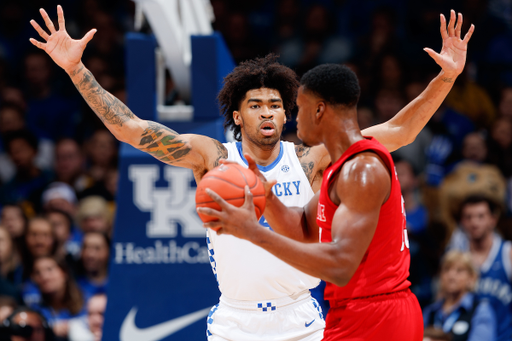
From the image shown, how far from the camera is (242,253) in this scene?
4195mm

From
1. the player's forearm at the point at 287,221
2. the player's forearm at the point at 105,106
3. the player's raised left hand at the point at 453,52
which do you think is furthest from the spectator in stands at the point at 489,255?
the player's forearm at the point at 105,106

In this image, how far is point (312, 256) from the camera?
2.79 meters

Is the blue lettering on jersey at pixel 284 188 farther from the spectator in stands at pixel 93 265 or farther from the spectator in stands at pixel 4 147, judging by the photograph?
the spectator in stands at pixel 4 147

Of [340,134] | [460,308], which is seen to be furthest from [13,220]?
[340,134]

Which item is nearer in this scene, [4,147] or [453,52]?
[453,52]

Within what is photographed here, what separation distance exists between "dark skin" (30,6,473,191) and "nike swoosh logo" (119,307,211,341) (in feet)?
5.10

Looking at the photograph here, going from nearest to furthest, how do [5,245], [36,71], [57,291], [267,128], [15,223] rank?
[267,128] < [57,291] < [5,245] < [15,223] < [36,71]

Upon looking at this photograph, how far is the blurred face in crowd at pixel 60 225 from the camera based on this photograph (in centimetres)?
745

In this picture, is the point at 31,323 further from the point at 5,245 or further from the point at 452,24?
the point at 452,24

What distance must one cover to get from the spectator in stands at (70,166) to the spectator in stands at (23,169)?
0.80 ft

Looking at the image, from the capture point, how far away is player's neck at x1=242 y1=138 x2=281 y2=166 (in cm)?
441

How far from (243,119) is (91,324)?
3109 millimetres

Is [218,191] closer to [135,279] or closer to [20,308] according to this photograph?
[135,279]

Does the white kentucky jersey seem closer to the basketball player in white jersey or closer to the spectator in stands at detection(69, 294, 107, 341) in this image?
the basketball player in white jersey
